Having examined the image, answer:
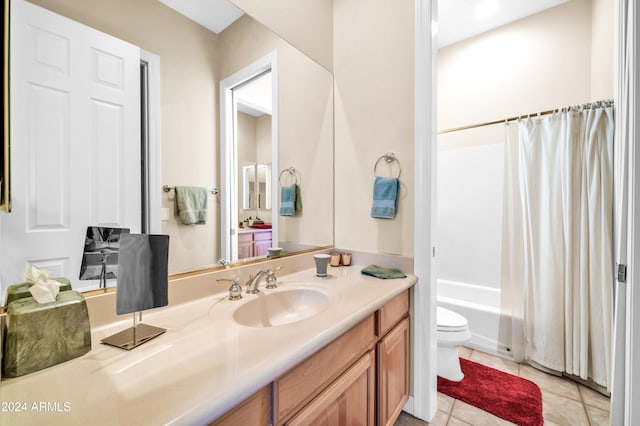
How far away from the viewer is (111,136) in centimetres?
86

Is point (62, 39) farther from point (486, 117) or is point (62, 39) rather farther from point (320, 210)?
point (486, 117)

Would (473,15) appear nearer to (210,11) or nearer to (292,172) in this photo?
(292,172)

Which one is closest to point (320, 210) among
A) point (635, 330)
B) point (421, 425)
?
point (421, 425)

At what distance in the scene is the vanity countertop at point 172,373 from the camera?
0.47 meters

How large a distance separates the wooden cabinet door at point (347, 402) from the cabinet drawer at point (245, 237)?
74cm

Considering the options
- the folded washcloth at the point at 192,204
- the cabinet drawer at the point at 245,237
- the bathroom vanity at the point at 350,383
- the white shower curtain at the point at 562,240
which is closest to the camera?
the bathroom vanity at the point at 350,383

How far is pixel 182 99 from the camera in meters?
1.06

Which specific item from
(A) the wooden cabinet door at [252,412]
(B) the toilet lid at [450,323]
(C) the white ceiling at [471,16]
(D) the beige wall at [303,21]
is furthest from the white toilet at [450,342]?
(C) the white ceiling at [471,16]

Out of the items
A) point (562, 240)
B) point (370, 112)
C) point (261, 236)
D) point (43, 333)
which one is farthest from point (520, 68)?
point (43, 333)

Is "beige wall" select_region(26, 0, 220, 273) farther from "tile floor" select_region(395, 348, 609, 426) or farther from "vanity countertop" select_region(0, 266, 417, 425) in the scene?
"tile floor" select_region(395, 348, 609, 426)

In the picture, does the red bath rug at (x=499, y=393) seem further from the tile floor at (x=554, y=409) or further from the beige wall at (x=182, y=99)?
the beige wall at (x=182, y=99)

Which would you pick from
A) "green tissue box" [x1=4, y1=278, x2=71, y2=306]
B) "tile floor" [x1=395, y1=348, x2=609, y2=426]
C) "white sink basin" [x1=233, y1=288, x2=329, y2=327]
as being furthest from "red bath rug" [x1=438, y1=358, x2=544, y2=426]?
"green tissue box" [x1=4, y1=278, x2=71, y2=306]

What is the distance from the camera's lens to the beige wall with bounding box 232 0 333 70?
1.40 m

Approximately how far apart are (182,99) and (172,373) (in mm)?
939
